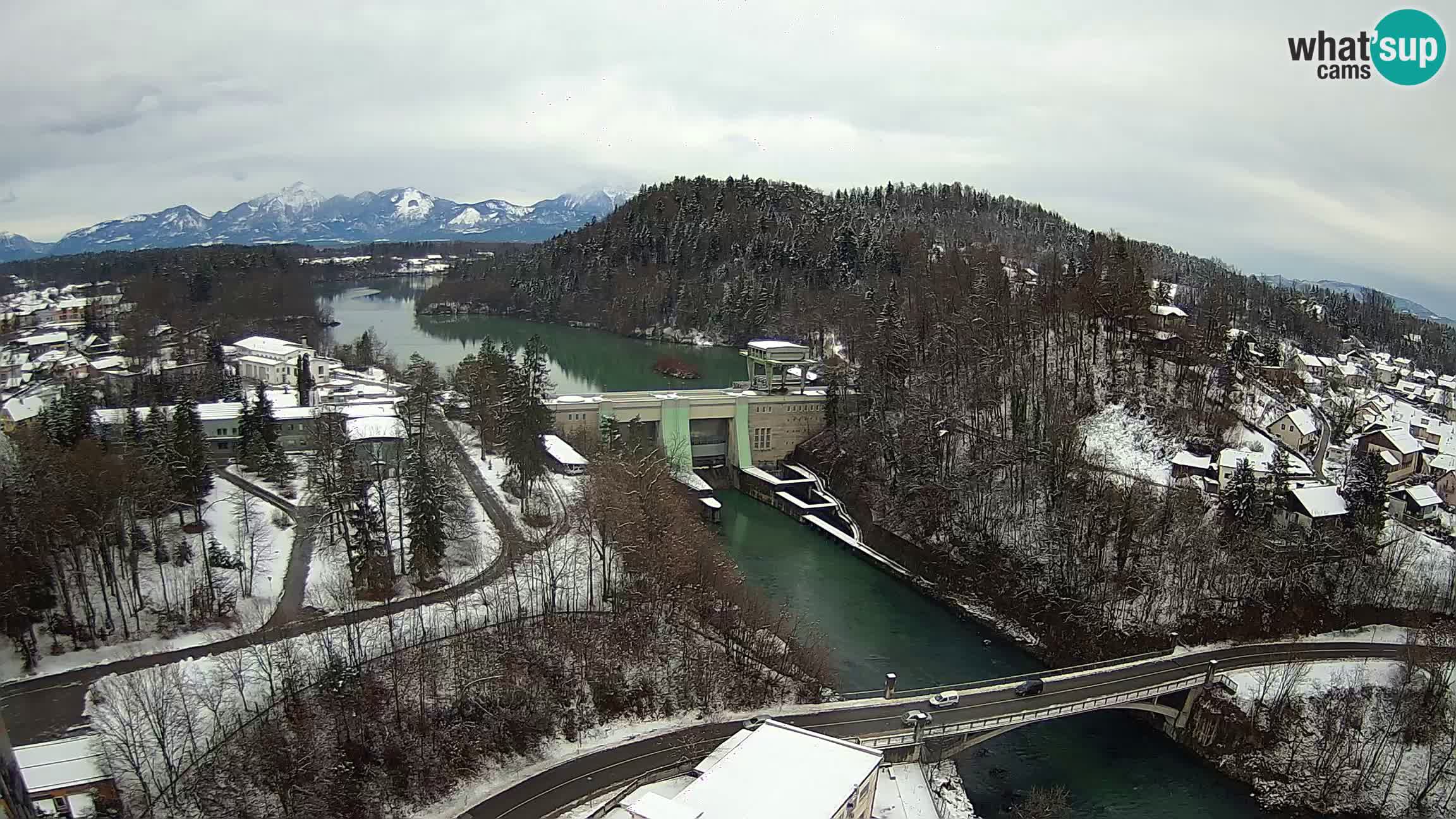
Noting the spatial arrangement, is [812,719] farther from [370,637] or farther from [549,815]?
[370,637]

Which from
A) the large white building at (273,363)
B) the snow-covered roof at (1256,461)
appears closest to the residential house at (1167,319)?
the snow-covered roof at (1256,461)

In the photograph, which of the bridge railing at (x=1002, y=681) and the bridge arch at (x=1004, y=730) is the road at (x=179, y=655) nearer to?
the bridge railing at (x=1002, y=681)

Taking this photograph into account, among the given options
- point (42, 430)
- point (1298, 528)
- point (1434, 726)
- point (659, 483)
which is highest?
point (42, 430)

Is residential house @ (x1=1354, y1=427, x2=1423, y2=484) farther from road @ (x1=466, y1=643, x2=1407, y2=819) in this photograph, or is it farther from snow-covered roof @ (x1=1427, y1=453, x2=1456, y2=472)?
road @ (x1=466, y1=643, x2=1407, y2=819)

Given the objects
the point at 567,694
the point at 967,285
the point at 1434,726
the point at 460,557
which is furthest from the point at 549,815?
the point at 967,285

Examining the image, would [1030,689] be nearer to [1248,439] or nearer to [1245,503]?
[1245,503]

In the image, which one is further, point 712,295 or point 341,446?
point 712,295

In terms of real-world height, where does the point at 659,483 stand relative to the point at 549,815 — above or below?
above
